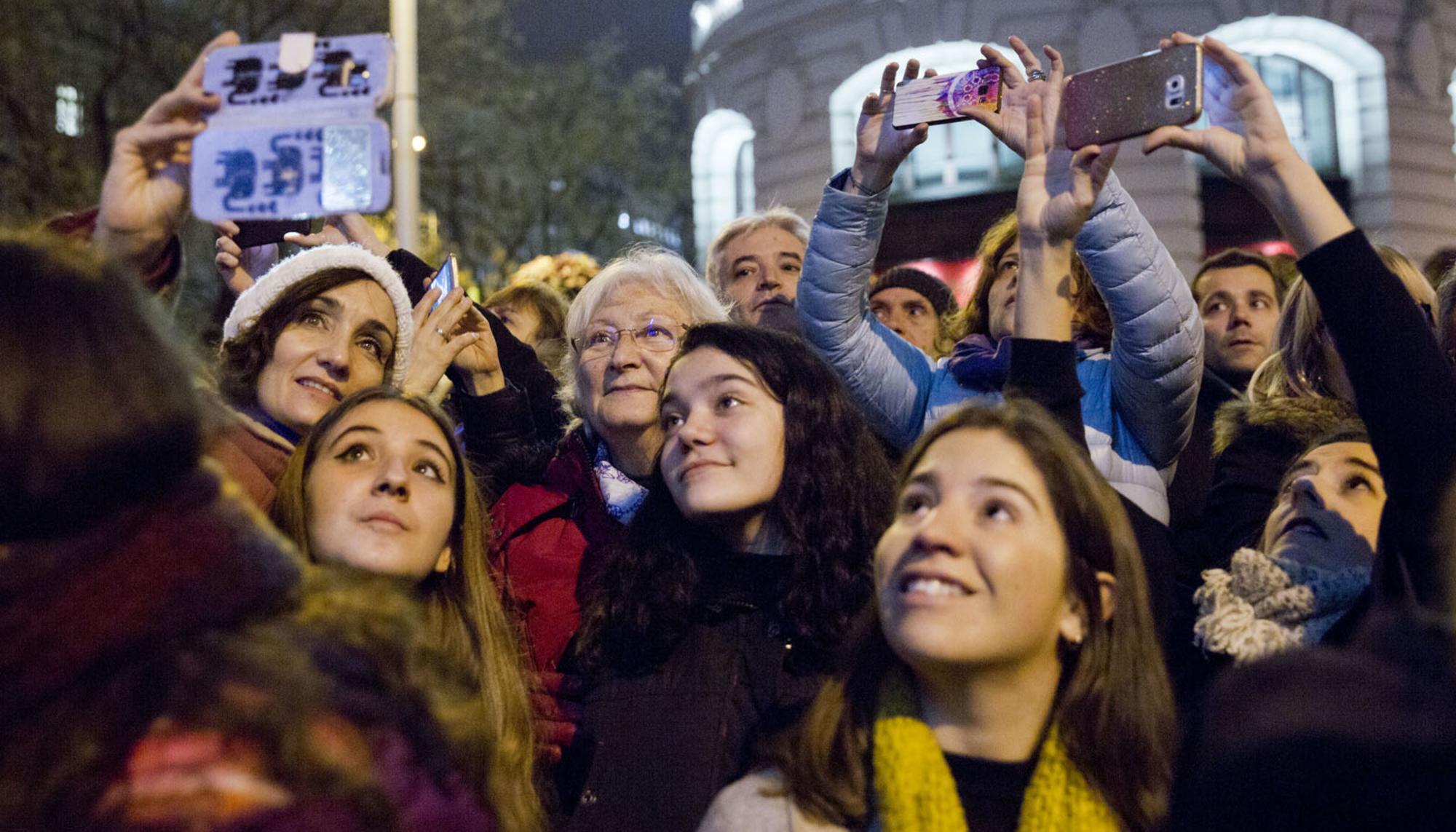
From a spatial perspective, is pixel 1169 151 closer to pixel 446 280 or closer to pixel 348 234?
pixel 348 234

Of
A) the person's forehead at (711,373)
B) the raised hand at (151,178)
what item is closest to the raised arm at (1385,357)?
the person's forehead at (711,373)

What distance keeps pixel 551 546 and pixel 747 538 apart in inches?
24.4

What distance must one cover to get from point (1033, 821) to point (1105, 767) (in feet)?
0.54

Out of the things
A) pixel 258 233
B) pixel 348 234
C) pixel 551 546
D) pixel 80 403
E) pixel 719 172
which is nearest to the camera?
pixel 80 403

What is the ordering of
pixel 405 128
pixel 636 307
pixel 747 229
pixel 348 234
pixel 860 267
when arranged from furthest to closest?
pixel 405 128 < pixel 747 229 < pixel 348 234 < pixel 636 307 < pixel 860 267

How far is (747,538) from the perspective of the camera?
3223 mm

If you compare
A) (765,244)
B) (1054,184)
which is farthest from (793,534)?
(765,244)

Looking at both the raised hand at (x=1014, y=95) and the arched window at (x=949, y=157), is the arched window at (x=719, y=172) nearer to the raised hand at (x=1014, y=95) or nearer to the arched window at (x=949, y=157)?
the arched window at (x=949, y=157)

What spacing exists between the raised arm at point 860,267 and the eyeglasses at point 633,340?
1.94 ft

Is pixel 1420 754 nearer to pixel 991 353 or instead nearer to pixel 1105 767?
pixel 1105 767

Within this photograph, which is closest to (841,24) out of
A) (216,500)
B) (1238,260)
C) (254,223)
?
(1238,260)

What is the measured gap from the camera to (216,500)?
1573mm

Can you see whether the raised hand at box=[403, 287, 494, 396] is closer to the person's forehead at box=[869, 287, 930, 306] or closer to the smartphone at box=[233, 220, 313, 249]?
the smartphone at box=[233, 220, 313, 249]

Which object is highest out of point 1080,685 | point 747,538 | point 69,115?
point 69,115
